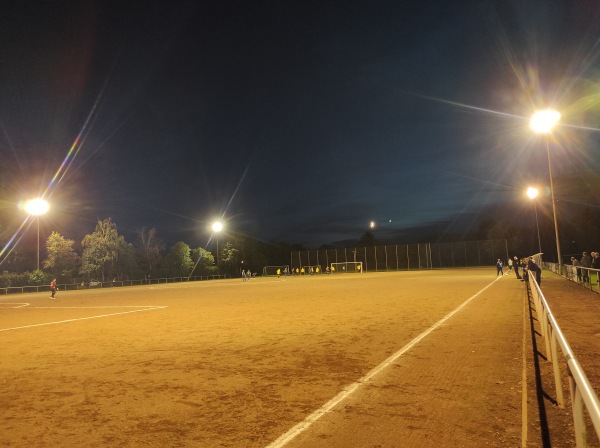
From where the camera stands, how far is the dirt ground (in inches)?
165

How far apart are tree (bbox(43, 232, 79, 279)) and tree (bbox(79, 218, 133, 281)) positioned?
158 cm

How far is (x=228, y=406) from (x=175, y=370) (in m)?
2.29

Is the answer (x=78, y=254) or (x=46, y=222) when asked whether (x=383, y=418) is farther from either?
(x=46, y=222)

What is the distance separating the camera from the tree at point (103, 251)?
54.7 meters

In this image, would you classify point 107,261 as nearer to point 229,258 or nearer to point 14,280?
point 14,280

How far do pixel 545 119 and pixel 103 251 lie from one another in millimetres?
51764

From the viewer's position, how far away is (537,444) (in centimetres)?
376

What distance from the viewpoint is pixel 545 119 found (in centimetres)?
2122

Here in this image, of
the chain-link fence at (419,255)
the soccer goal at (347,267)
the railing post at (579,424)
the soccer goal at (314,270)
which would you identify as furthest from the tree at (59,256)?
the railing post at (579,424)

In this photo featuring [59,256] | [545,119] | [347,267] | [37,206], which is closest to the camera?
[545,119]

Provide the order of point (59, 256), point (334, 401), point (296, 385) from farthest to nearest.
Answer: point (59, 256) → point (296, 385) → point (334, 401)

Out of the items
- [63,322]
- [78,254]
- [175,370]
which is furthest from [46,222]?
[175,370]

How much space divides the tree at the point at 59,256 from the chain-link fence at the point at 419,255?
40.0m

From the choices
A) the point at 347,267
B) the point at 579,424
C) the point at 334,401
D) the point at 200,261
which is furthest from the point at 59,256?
the point at 579,424
